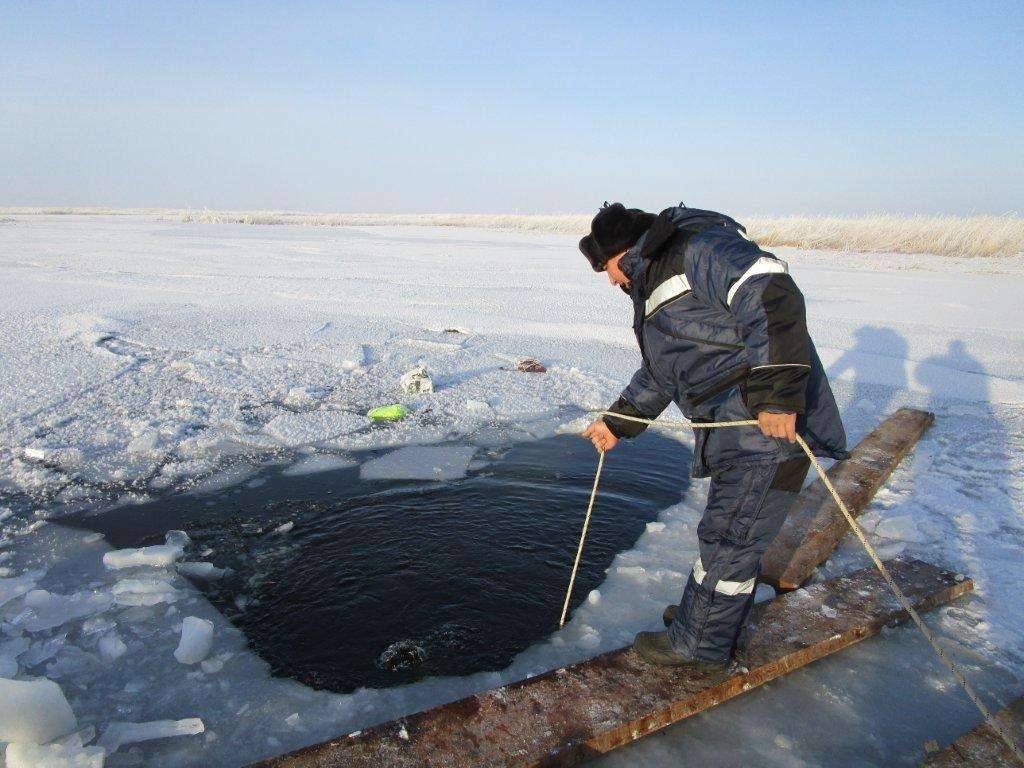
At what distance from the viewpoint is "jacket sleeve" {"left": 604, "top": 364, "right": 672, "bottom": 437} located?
2.53 m

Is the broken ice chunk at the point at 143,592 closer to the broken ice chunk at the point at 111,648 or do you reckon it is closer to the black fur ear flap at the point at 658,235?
the broken ice chunk at the point at 111,648

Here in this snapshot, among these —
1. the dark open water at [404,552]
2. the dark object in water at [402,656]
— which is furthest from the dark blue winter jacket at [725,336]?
the dark object in water at [402,656]

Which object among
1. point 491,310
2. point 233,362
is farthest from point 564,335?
point 233,362

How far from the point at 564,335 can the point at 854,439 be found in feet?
12.1

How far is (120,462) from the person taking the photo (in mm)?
3922

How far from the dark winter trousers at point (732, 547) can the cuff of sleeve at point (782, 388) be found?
0.83 feet

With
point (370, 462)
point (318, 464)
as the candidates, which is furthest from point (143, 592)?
point (370, 462)

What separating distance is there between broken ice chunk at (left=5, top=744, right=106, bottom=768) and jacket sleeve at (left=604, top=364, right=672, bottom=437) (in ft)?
6.50

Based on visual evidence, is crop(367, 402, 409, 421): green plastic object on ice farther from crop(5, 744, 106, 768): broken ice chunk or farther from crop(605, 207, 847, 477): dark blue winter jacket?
crop(5, 744, 106, 768): broken ice chunk

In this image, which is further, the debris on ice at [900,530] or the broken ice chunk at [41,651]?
the debris on ice at [900,530]

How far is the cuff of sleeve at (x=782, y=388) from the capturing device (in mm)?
1825

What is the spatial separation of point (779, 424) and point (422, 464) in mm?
2668

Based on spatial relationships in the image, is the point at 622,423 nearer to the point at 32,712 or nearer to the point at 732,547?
the point at 732,547

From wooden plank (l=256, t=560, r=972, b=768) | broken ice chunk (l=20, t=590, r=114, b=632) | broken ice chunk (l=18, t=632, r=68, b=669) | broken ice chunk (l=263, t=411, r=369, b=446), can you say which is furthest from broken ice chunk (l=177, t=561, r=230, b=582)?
broken ice chunk (l=263, t=411, r=369, b=446)
